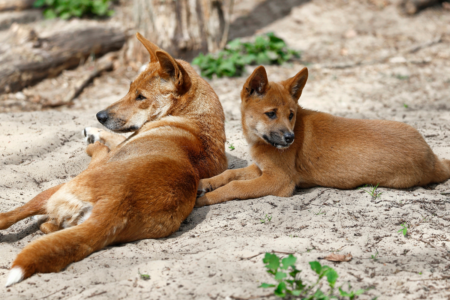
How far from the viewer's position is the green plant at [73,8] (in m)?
10.8

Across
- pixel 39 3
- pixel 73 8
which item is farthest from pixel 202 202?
pixel 39 3

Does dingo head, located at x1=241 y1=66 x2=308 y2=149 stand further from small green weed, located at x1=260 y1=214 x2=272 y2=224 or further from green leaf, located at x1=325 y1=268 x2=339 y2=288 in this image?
green leaf, located at x1=325 y1=268 x2=339 y2=288

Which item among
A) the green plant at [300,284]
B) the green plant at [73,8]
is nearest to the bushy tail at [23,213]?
the green plant at [300,284]

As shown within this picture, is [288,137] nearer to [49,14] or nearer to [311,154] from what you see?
[311,154]

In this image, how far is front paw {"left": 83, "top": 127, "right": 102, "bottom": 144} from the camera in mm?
5465

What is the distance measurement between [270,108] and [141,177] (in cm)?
179

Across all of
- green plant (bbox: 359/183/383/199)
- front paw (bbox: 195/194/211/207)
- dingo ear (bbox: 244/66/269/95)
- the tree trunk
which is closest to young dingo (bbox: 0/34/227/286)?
front paw (bbox: 195/194/211/207)

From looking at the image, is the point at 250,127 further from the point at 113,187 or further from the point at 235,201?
the point at 113,187

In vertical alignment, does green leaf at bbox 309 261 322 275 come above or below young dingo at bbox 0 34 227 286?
below

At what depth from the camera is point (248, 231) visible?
3.58 m

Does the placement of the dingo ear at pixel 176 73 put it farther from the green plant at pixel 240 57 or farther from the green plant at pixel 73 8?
the green plant at pixel 73 8

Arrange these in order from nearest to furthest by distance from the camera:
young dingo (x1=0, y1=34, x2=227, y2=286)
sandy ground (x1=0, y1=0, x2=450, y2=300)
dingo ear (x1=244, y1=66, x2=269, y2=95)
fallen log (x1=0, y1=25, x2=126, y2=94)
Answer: sandy ground (x1=0, y1=0, x2=450, y2=300) → young dingo (x1=0, y1=34, x2=227, y2=286) → dingo ear (x1=244, y1=66, x2=269, y2=95) → fallen log (x1=0, y1=25, x2=126, y2=94)

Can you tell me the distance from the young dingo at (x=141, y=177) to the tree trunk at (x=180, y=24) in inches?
170

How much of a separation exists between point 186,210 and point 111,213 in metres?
Answer: 0.78
